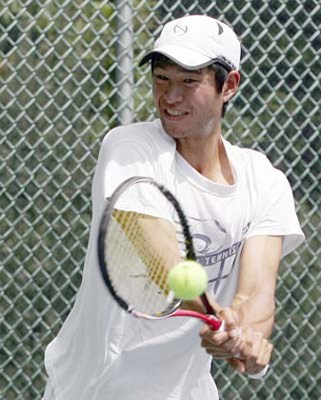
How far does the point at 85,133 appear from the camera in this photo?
5.88 meters

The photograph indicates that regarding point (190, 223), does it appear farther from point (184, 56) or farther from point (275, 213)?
point (184, 56)

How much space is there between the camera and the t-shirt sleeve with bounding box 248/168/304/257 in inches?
169

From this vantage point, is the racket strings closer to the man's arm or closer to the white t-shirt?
the white t-shirt

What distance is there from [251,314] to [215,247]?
0.69ft

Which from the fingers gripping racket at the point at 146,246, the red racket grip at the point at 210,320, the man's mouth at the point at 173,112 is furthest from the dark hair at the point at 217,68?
the red racket grip at the point at 210,320

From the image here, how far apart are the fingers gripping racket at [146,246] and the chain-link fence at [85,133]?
1857 millimetres

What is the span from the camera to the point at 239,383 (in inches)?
239

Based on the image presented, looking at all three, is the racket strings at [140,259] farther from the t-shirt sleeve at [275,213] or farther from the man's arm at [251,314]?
the t-shirt sleeve at [275,213]

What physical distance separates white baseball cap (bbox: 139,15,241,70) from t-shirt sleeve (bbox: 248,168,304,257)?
14.2 inches

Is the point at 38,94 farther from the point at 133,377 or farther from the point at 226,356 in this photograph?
the point at 226,356

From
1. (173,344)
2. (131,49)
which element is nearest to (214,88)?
(173,344)

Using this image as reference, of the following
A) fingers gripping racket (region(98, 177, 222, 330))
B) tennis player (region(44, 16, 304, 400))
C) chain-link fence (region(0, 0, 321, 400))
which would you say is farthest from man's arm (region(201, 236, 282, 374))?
chain-link fence (region(0, 0, 321, 400))

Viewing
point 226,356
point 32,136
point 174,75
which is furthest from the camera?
point 32,136

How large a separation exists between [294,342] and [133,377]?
6.68 ft
